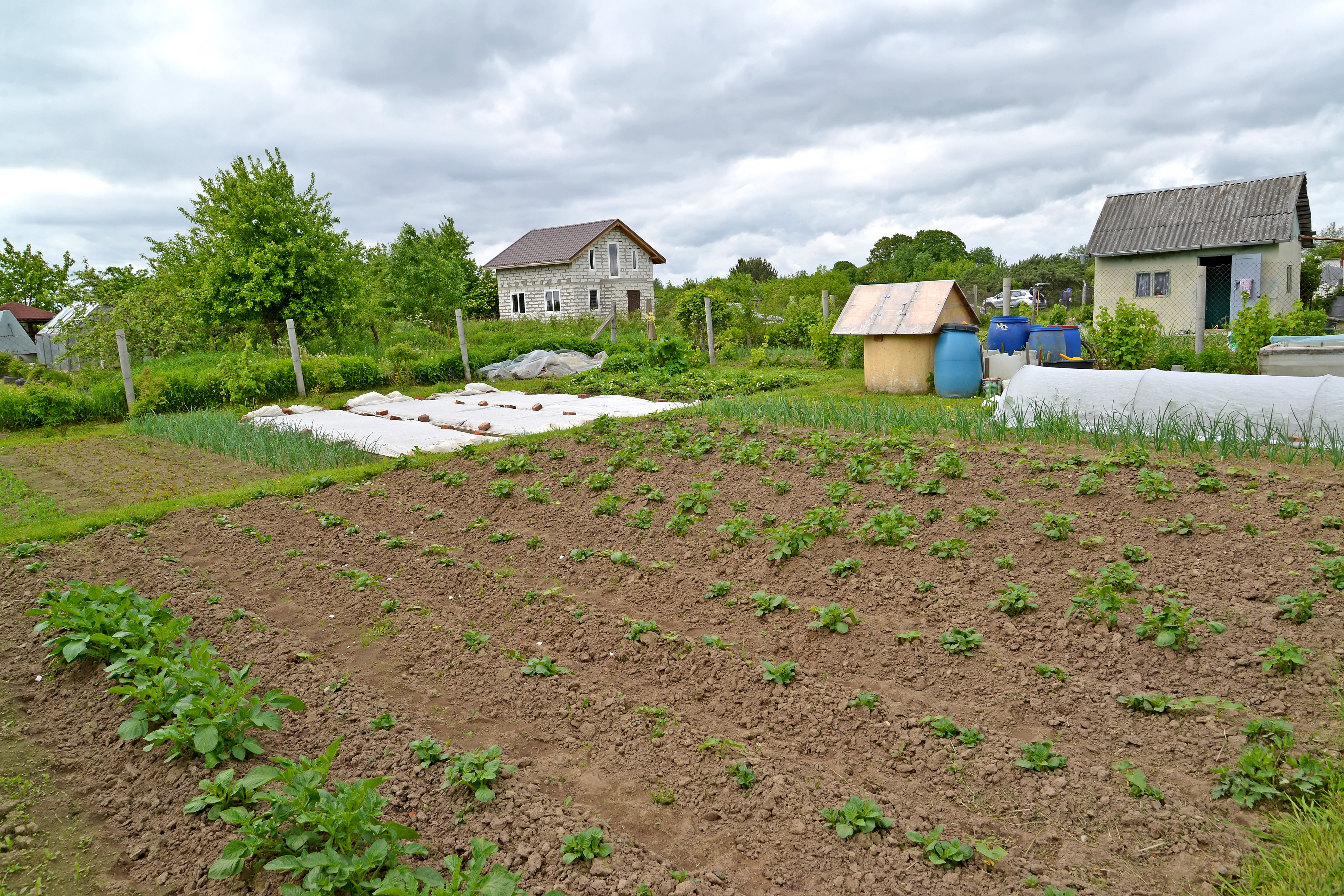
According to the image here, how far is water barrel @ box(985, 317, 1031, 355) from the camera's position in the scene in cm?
1081

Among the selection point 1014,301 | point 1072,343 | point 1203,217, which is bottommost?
point 1072,343

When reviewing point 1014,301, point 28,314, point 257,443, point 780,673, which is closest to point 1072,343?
point 780,673

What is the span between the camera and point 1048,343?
34.4 feet

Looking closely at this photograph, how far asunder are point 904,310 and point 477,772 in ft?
33.0

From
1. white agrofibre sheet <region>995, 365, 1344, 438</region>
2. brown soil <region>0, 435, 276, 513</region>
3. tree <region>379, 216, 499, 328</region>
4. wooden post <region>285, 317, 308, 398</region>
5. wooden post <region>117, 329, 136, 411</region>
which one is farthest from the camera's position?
tree <region>379, 216, 499, 328</region>

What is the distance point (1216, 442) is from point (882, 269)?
32.3 meters

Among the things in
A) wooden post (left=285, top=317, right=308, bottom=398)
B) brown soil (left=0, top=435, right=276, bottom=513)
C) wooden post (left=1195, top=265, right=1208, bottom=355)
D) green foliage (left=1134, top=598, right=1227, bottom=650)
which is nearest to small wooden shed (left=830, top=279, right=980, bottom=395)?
wooden post (left=1195, top=265, right=1208, bottom=355)

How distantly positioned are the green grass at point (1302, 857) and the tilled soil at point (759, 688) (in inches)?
3.5

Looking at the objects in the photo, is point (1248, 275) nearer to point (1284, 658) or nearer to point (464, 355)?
point (464, 355)

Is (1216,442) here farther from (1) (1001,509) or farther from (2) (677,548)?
(2) (677,548)

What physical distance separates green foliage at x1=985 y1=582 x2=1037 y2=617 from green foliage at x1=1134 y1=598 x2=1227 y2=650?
0.46 m

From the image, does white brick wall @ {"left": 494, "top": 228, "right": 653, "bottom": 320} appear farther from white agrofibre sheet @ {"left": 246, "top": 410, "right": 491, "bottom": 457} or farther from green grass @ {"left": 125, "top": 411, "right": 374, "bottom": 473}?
white agrofibre sheet @ {"left": 246, "top": 410, "right": 491, "bottom": 457}

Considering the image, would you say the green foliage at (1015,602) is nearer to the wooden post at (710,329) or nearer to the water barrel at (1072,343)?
the water barrel at (1072,343)

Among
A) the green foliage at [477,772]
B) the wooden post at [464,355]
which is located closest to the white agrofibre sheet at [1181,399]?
the green foliage at [477,772]
